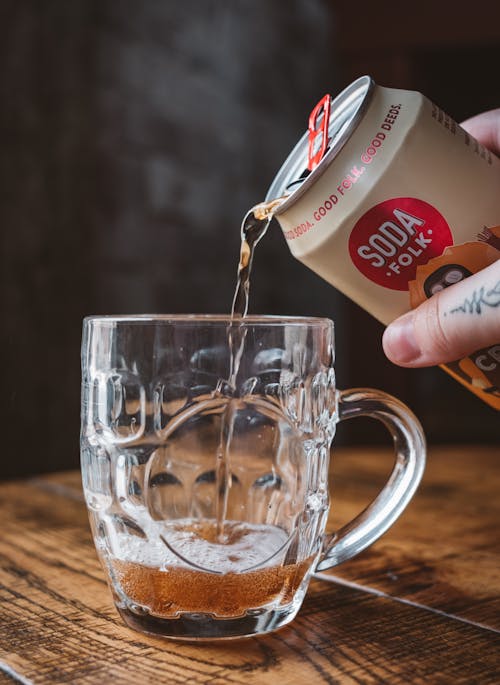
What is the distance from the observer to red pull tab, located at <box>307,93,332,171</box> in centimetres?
75

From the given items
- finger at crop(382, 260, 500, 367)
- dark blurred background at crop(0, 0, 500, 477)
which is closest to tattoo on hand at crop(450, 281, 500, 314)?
finger at crop(382, 260, 500, 367)

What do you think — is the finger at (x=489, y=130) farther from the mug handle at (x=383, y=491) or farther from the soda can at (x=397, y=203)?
the mug handle at (x=383, y=491)

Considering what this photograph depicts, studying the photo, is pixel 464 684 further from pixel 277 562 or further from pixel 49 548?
pixel 49 548

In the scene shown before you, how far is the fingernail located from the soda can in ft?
0.07

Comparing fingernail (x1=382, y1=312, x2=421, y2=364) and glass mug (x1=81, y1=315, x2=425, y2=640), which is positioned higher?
fingernail (x1=382, y1=312, x2=421, y2=364)

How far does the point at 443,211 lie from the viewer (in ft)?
2.31

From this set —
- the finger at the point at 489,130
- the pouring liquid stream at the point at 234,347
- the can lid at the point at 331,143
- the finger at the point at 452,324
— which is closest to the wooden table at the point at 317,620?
the pouring liquid stream at the point at 234,347

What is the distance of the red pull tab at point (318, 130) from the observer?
747mm

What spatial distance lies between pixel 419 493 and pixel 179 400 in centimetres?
66

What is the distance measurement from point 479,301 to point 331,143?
0.20 meters

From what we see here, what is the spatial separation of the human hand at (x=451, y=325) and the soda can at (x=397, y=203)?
18mm

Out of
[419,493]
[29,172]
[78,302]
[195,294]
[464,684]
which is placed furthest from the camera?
[195,294]

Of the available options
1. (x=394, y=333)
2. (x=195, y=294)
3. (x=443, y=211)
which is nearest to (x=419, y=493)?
(x=394, y=333)

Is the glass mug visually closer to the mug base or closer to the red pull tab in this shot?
the mug base
